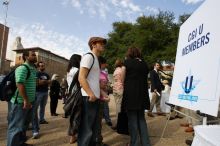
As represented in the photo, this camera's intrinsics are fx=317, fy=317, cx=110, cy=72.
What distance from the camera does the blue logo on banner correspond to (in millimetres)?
4595

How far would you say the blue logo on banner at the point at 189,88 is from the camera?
4595mm

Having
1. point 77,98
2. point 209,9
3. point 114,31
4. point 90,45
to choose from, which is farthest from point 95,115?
point 114,31

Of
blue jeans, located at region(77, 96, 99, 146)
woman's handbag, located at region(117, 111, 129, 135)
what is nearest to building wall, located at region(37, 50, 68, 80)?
woman's handbag, located at region(117, 111, 129, 135)

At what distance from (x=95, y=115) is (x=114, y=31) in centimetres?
4567

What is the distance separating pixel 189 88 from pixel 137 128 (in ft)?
4.45

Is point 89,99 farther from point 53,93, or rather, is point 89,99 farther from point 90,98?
point 53,93

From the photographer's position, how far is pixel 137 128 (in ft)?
18.7

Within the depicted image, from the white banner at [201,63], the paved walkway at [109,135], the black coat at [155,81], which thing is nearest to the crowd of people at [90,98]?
the paved walkway at [109,135]

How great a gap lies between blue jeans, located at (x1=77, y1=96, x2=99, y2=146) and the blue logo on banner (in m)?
1.40

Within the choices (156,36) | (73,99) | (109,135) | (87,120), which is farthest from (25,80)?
(156,36)

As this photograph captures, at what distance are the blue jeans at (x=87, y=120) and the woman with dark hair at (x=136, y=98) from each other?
1.18 metres

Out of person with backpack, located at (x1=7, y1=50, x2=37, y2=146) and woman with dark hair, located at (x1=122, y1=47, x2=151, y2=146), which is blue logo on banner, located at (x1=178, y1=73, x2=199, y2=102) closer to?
woman with dark hair, located at (x1=122, y1=47, x2=151, y2=146)

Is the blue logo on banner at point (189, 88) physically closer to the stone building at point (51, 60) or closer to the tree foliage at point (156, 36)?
the tree foliage at point (156, 36)

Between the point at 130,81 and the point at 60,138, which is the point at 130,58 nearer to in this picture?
the point at 130,81
